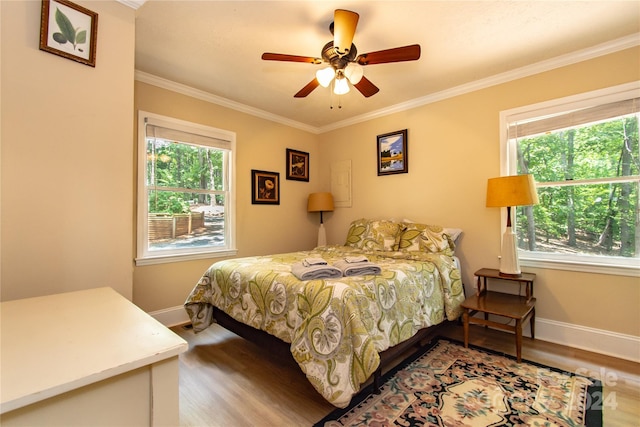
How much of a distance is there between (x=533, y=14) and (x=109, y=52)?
110 inches

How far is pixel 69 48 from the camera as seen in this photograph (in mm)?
1482

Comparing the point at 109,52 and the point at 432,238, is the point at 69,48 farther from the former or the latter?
the point at 432,238

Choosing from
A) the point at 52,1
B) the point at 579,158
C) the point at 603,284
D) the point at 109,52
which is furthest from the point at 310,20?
the point at 603,284

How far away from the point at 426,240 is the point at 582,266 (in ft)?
4.28

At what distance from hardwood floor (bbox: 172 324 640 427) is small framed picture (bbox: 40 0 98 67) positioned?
6.90 feet

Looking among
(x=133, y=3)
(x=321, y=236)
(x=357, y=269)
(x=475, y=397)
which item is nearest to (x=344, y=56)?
(x=133, y=3)

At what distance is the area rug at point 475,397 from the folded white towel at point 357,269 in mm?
761

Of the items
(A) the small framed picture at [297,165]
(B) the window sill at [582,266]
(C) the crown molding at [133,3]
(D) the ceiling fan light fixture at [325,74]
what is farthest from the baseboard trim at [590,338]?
(C) the crown molding at [133,3]

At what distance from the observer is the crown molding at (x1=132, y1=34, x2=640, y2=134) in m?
2.39

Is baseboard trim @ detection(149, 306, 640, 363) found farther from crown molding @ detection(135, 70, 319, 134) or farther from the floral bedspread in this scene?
crown molding @ detection(135, 70, 319, 134)

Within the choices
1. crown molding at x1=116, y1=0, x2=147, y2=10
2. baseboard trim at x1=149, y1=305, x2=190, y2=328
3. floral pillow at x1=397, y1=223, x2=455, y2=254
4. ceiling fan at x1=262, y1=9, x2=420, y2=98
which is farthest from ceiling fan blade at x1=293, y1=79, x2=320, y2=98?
baseboard trim at x1=149, y1=305, x2=190, y2=328

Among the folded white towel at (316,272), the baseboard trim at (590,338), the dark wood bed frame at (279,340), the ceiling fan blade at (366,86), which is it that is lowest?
the baseboard trim at (590,338)

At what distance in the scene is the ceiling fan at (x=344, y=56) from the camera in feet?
5.98

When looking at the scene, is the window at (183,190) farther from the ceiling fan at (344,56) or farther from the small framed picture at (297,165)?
the ceiling fan at (344,56)
